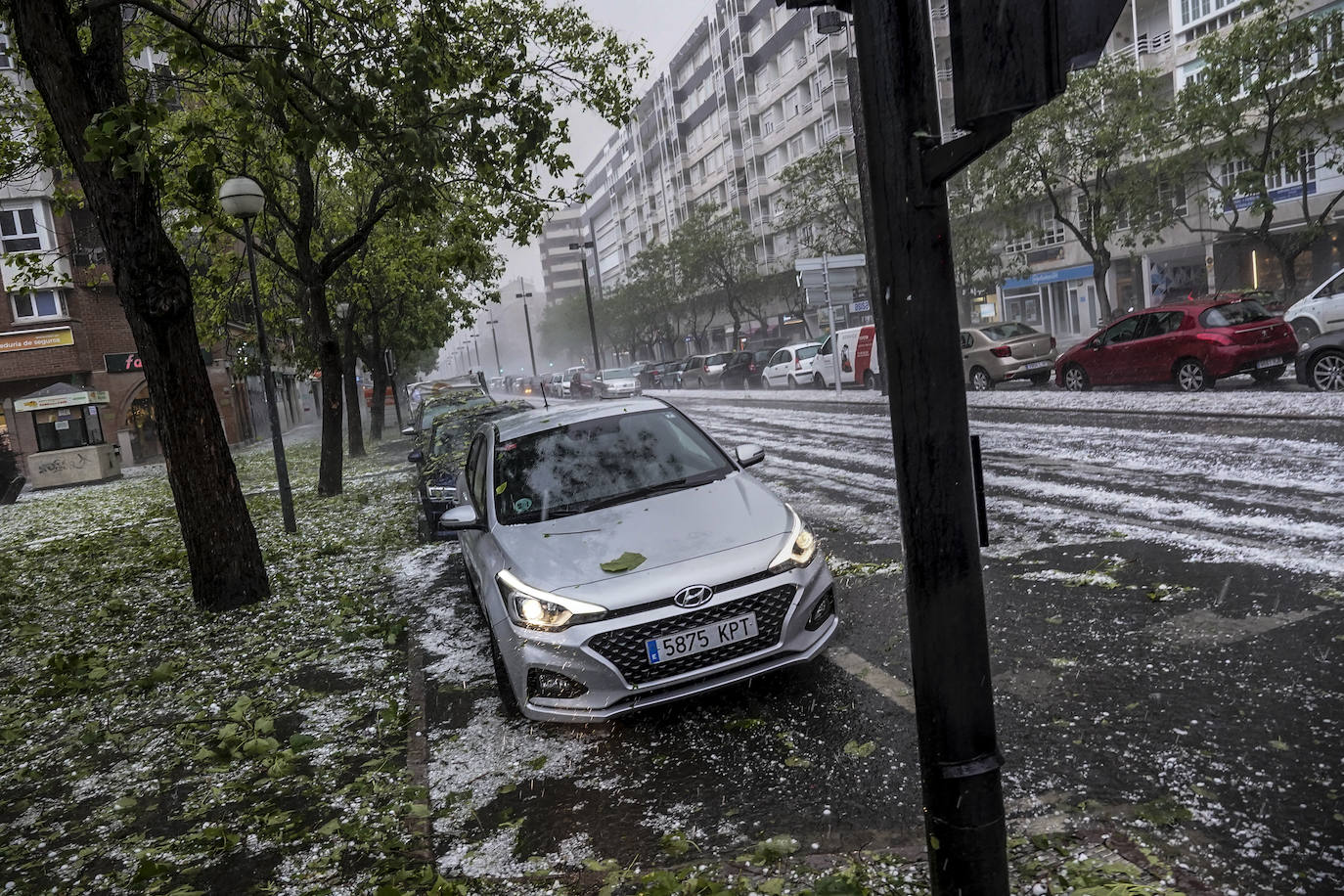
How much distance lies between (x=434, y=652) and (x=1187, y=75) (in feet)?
124

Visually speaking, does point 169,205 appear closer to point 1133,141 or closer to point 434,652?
point 434,652

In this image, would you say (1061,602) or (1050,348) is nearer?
(1061,602)

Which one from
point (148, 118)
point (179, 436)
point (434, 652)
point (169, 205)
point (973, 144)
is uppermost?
point (169, 205)

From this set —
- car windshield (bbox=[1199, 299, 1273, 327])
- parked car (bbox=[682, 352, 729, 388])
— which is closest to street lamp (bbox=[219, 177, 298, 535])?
car windshield (bbox=[1199, 299, 1273, 327])

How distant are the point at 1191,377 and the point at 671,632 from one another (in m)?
14.0

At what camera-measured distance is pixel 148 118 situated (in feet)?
20.5

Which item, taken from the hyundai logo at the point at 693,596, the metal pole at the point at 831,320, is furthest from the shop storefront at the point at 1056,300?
the hyundai logo at the point at 693,596

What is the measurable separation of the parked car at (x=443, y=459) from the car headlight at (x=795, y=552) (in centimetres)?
464

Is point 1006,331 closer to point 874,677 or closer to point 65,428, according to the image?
point 874,677

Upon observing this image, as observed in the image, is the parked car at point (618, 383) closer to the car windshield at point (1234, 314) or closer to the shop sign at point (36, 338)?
the shop sign at point (36, 338)

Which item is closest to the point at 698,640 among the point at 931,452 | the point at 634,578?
the point at 634,578

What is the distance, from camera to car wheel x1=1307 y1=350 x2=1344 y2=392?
1255cm

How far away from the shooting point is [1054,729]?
3.79 meters

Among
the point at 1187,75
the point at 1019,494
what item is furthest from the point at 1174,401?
the point at 1187,75
